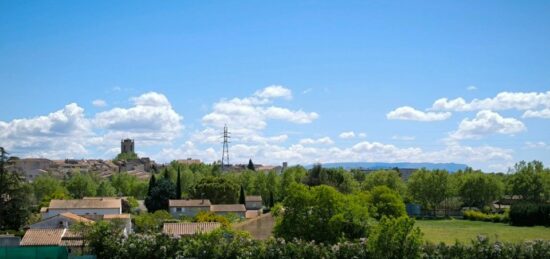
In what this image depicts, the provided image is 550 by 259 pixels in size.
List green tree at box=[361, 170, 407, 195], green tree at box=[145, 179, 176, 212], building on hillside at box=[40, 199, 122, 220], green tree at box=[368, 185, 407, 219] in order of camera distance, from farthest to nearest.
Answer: green tree at box=[361, 170, 407, 195] → green tree at box=[145, 179, 176, 212] → building on hillside at box=[40, 199, 122, 220] → green tree at box=[368, 185, 407, 219]

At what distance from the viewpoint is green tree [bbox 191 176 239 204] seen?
83500 millimetres

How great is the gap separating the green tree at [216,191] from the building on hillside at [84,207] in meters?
12.7

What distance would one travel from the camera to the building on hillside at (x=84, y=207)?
68.6 meters

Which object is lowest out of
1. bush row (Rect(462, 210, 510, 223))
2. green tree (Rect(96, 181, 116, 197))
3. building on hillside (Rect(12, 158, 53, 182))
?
bush row (Rect(462, 210, 510, 223))

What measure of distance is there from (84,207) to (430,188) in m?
49.1

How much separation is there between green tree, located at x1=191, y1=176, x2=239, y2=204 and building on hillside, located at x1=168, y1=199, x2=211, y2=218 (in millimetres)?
5037

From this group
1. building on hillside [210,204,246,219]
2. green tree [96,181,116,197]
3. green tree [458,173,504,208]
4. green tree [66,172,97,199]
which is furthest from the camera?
green tree [96,181,116,197]

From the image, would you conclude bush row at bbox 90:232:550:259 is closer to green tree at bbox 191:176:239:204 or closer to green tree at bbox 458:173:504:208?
green tree at bbox 191:176:239:204

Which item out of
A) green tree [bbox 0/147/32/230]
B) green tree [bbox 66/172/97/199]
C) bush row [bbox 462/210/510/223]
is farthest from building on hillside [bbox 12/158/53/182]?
bush row [bbox 462/210/510/223]

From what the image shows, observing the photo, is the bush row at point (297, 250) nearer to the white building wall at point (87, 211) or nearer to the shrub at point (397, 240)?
the shrub at point (397, 240)

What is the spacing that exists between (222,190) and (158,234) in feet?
180

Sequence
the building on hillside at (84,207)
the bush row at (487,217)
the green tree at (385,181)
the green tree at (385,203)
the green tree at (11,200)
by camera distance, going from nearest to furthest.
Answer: the green tree at (11,200), the green tree at (385,203), the building on hillside at (84,207), the bush row at (487,217), the green tree at (385,181)

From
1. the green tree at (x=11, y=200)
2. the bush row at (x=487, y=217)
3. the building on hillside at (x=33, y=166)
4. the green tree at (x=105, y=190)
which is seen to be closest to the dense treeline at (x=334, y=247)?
the green tree at (x=11, y=200)

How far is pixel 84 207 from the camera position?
71375mm
